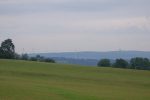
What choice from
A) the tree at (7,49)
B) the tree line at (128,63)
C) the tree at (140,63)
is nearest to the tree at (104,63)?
the tree line at (128,63)

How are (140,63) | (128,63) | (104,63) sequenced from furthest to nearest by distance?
(140,63)
(104,63)
(128,63)

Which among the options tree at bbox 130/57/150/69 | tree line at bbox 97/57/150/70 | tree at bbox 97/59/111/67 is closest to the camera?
tree line at bbox 97/57/150/70

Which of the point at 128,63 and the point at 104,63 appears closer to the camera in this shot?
the point at 128,63

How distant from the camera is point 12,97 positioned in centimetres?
2605

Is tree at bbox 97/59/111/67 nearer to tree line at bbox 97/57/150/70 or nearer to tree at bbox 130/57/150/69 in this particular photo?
tree line at bbox 97/57/150/70

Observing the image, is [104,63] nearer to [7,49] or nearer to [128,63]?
[128,63]

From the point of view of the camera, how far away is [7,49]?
397 feet

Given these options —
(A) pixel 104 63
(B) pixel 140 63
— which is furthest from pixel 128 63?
(A) pixel 104 63

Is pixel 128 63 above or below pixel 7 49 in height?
below

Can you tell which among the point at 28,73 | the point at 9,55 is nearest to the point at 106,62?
the point at 9,55

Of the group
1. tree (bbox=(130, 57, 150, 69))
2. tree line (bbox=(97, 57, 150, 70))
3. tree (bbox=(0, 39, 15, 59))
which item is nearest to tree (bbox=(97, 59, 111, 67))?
tree line (bbox=(97, 57, 150, 70))

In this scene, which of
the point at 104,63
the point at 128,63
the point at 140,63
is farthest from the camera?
the point at 140,63

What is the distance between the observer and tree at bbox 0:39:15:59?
390ft

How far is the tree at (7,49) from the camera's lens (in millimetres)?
118875
